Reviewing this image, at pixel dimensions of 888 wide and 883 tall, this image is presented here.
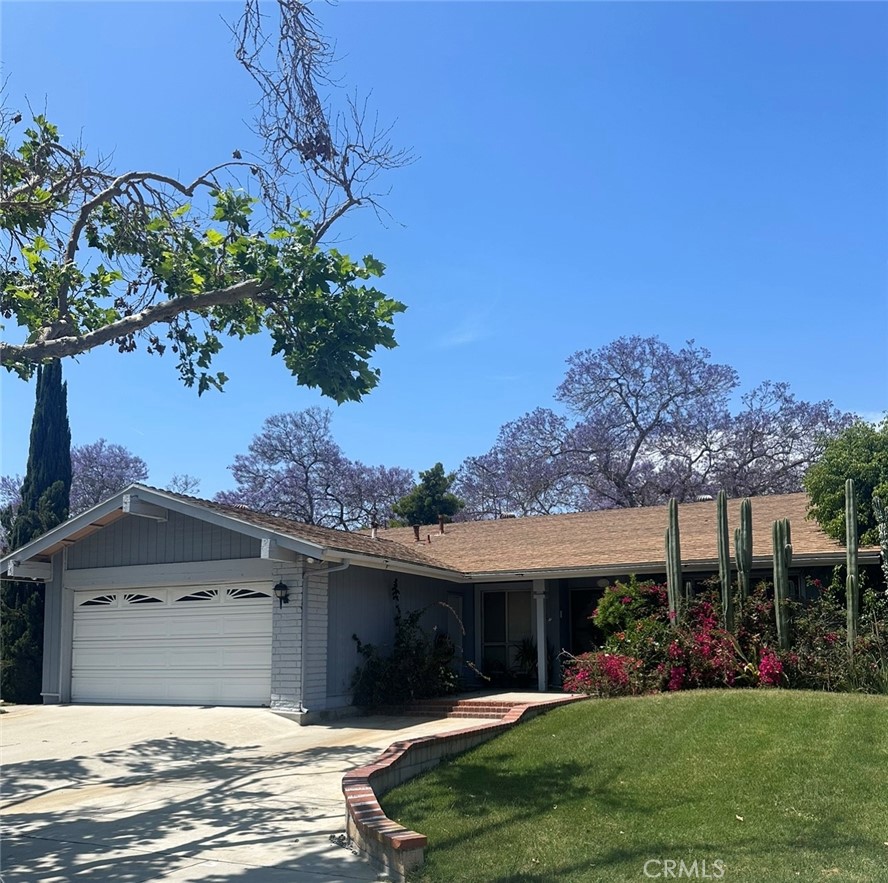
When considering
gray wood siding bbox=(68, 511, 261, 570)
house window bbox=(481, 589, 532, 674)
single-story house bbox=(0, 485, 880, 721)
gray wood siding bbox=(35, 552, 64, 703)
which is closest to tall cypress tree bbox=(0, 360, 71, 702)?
gray wood siding bbox=(35, 552, 64, 703)

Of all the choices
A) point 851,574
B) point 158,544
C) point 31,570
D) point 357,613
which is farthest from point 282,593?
point 851,574

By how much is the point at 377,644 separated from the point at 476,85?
1092 cm

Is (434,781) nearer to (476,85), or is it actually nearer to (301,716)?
(301,716)

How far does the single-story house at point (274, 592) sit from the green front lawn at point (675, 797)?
14.9ft

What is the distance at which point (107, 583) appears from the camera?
689 inches

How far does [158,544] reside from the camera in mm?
17078

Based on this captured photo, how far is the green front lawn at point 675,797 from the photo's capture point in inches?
250

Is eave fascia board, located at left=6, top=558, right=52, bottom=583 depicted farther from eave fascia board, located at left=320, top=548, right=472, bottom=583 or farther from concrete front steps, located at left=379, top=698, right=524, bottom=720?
concrete front steps, located at left=379, top=698, right=524, bottom=720

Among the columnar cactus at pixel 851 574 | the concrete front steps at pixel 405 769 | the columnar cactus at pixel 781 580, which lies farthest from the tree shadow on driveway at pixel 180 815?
the columnar cactus at pixel 851 574

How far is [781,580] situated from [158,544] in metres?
10.8

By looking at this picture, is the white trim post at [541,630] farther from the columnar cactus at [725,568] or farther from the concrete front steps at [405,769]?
the columnar cactus at [725,568]

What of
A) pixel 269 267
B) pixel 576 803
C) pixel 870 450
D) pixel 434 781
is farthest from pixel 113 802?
pixel 870 450

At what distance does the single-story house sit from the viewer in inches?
604

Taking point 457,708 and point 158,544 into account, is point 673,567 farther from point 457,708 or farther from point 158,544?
point 158,544
